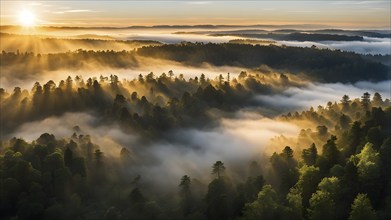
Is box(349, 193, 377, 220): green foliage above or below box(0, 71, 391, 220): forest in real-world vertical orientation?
above

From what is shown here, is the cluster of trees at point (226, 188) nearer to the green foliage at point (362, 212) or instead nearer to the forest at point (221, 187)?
the green foliage at point (362, 212)

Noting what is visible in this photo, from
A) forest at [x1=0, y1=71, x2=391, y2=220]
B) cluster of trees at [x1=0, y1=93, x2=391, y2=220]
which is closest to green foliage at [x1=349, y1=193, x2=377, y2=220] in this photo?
cluster of trees at [x1=0, y1=93, x2=391, y2=220]

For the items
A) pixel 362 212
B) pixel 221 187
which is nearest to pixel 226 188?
pixel 221 187

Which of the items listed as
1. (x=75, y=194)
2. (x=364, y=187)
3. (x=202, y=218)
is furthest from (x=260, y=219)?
(x=75, y=194)

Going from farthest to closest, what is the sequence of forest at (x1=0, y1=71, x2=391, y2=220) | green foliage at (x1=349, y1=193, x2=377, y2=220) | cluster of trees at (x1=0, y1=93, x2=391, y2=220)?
1. forest at (x1=0, y1=71, x2=391, y2=220)
2. cluster of trees at (x1=0, y1=93, x2=391, y2=220)
3. green foliage at (x1=349, y1=193, x2=377, y2=220)

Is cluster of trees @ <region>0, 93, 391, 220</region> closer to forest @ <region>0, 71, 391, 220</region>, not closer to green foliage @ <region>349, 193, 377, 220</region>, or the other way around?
green foliage @ <region>349, 193, 377, 220</region>

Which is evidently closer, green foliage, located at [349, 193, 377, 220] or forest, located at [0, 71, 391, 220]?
green foliage, located at [349, 193, 377, 220]

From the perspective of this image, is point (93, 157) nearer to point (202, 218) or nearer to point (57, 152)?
point (57, 152)

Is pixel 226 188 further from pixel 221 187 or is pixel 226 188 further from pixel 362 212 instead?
pixel 362 212
